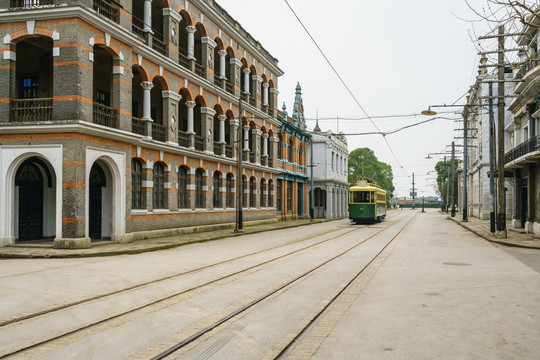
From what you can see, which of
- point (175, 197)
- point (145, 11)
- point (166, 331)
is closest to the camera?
point (166, 331)

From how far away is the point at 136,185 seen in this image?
2298 centimetres

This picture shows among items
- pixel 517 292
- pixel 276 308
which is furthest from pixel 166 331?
pixel 517 292

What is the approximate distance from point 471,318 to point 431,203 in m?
168

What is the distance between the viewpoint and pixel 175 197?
25.8 m

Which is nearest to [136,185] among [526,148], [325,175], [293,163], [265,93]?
[526,148]

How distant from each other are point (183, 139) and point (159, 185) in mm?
3877

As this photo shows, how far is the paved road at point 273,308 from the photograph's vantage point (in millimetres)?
6077

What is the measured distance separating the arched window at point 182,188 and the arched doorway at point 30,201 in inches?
297

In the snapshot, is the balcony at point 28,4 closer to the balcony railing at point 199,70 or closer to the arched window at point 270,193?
the balcony railing at point 199,70

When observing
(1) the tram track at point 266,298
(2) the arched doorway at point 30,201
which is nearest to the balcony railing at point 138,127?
(2) the arched doorway at point 30,201

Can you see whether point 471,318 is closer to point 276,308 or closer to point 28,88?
point 276,308

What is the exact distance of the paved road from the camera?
608 cm

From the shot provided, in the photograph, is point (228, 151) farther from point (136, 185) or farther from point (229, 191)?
point (136, 185)

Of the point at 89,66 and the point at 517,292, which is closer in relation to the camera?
the point at 517,292
